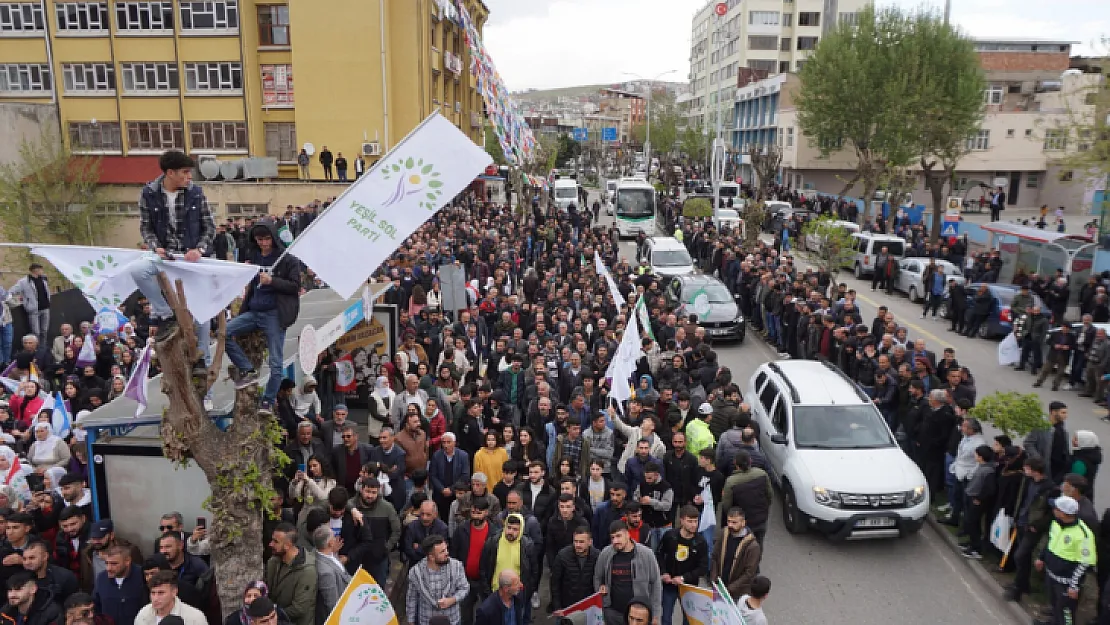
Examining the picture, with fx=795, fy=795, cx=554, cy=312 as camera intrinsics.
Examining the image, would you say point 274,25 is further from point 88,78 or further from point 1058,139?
point 1058,139

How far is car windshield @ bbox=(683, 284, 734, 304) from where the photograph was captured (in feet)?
65.3

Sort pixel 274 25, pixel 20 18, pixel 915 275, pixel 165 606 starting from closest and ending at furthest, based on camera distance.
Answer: pixel 165 606, pixel 915 275, pixel 274 25, pixel 20 18

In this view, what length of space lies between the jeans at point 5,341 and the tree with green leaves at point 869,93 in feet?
117

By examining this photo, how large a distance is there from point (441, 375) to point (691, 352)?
448cm

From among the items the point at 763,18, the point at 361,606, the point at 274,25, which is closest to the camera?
the point at 361,606

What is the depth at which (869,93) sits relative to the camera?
39500 mm

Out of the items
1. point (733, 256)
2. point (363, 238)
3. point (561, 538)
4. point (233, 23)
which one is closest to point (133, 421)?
point (363, 238)

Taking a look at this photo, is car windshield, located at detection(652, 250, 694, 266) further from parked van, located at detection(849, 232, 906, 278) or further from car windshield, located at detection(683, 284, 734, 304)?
parked van, located at detection(849, 232, 906, 278)

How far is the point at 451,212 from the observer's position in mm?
32938

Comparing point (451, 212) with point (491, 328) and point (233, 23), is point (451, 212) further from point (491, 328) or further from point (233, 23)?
point (491, 328)

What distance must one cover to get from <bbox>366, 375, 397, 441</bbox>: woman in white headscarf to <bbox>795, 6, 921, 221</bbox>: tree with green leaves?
110 ft

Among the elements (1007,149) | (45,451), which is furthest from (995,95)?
(45,451)

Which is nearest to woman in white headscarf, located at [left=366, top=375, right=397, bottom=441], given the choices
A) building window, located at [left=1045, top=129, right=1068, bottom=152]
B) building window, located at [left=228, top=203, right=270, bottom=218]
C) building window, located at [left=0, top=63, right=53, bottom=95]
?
building window, located at [left=1045, top=129, right=1068, bottom=152]

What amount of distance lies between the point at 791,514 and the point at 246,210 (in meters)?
27.9
